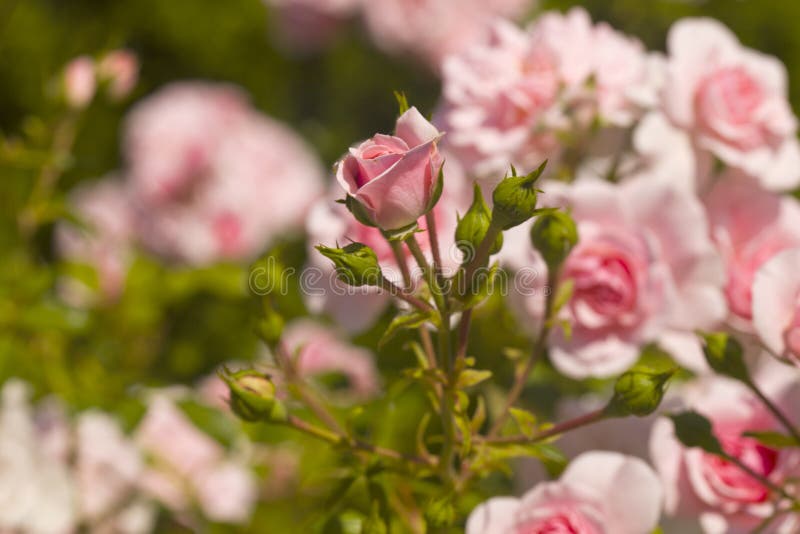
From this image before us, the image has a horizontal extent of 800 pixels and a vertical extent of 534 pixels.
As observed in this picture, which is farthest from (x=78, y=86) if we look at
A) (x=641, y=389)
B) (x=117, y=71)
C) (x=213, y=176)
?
(x=641, y=389)

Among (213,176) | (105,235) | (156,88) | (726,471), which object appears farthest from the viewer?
(156,88)

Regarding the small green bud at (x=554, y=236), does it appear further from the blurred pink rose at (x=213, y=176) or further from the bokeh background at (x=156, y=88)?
the blurred pink rose at (x=213, y=176)

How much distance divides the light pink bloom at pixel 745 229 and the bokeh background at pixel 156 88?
0.60 ft

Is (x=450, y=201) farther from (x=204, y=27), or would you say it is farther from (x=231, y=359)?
(x=204, y=27)

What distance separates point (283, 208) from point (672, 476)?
1.09 meters

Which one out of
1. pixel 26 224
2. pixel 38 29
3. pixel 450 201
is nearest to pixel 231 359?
pixel 26 224

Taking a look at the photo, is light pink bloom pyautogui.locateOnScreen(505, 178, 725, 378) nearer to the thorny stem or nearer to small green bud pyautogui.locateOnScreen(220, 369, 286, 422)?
the thorny stem

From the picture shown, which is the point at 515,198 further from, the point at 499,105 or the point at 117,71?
the point at 117,71

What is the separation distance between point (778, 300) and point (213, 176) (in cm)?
116

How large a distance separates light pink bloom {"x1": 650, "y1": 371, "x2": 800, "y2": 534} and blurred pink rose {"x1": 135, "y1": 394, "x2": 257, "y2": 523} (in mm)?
539

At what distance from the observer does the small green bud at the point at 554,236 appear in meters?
0.62

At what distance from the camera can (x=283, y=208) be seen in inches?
64.7

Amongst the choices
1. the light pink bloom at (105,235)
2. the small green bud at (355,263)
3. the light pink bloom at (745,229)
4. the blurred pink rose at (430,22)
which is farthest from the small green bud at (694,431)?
the blurred pink rose at (430,22)

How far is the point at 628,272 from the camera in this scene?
71 cm
